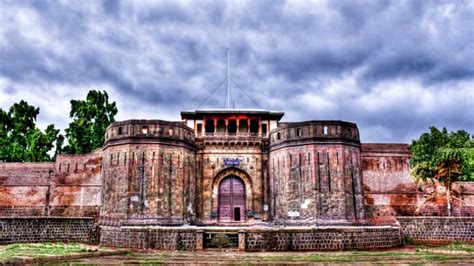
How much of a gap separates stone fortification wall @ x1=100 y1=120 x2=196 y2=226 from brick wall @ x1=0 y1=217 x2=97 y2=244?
1931 millimetres

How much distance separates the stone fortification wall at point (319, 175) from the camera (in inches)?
966

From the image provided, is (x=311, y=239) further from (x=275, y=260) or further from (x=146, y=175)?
(x=146, y=175)

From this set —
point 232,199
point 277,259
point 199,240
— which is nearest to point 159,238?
point 199,240

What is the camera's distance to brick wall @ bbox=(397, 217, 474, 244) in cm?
2045

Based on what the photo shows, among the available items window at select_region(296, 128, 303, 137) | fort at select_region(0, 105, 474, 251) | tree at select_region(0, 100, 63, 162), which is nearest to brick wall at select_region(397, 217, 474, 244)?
fort at select_region(0, 105, 474, 251)

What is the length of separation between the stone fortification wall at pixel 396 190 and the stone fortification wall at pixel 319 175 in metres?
4.65

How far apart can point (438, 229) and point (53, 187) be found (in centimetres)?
2614

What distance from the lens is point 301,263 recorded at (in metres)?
12.9

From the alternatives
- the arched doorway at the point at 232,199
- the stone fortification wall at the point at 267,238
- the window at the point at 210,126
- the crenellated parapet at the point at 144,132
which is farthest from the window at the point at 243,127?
the stone fortification wall at the point at 267,238

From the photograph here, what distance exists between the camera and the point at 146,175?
81.1 ft

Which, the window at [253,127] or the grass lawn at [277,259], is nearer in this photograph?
the grass lawn at [277,259]

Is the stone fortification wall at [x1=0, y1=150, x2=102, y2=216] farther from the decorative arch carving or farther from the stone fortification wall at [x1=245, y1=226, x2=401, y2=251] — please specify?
the stone fortification wall at [x1=245, y1=226, x2=401, y2=251]

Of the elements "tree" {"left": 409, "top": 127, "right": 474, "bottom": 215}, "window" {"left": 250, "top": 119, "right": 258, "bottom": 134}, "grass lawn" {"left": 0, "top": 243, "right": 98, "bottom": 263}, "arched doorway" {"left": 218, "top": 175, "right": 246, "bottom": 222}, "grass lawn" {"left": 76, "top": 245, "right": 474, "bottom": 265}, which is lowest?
"grass lawn" {"left": 76, "top": 245, "right": 474, "bottom": 265}

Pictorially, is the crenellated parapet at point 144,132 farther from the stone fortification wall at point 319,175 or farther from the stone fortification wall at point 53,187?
the stone fortification wall at point 319,175
